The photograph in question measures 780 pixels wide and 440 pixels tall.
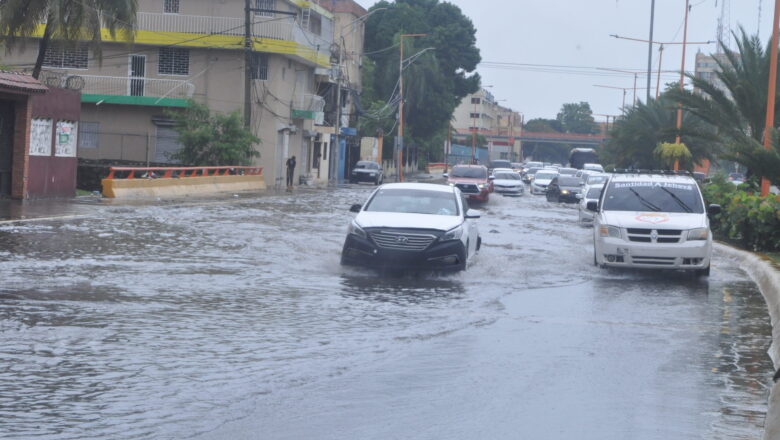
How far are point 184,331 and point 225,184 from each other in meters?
34.6

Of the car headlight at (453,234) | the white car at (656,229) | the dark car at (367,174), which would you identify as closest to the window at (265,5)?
the dark car at (367,174)

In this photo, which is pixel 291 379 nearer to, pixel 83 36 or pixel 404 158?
pixel 83 36

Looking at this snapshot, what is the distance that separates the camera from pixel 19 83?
2902 centimetres

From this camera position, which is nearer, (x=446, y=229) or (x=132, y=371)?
(x=132, y=371)

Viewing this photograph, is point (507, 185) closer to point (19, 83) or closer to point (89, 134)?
point (89, 134)

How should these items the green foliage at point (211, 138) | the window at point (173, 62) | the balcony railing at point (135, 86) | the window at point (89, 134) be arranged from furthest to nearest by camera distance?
the window at point (173, 62) → the window at point (89, 134) → the balcony railing at point (135, 86) → the green foliage at point (211, 138)

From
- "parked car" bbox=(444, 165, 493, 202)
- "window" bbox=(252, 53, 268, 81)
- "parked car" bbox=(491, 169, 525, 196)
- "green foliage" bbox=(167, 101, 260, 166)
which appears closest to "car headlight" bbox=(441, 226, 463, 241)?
"parked car" bbox=(444, 165, 493, 202)

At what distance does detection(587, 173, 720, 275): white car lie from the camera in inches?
696

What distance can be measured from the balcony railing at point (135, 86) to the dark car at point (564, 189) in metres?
18.9

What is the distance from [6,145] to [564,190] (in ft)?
93.6

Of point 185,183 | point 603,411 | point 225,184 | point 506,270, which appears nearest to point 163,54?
point 225,184

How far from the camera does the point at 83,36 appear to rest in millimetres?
39281

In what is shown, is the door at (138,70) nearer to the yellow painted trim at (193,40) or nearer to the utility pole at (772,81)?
the yellow painted trim at (193,40)

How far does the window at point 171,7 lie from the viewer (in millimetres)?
55500
